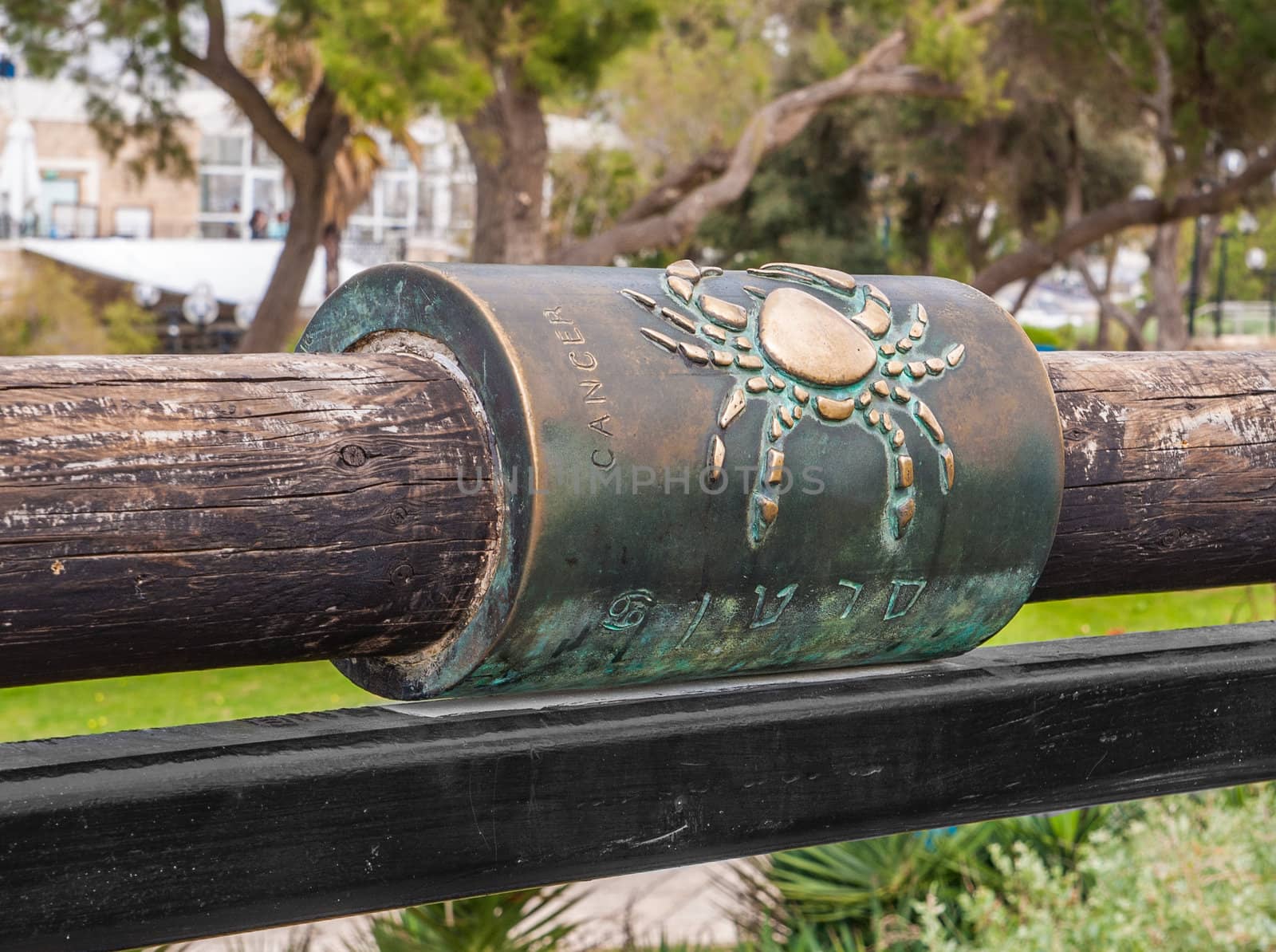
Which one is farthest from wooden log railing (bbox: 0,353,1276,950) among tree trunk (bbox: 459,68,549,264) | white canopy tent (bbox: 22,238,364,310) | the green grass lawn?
white canopy tent (bbox: 22,238,364,310)

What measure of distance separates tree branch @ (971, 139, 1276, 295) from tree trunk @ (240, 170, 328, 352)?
6142 mm

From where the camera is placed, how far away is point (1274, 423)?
52.9 inches

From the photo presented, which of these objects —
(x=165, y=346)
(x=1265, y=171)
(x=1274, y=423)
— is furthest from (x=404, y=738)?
(x=165, y=346)

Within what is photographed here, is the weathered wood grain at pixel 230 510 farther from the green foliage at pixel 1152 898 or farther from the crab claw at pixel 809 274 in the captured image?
the green foliage at pixel 1152 898

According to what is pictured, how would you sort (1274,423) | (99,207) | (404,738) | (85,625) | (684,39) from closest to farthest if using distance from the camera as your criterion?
(85,625) < (404,738) < (1274,423) < (684,39) < (99,207)

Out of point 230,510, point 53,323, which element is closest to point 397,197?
point 53,323

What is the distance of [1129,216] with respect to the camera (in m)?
14.7

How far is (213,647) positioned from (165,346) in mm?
23650

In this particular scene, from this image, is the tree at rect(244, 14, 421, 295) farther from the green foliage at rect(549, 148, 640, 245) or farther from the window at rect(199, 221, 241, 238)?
the window at rect(199, 221, 241, 238)

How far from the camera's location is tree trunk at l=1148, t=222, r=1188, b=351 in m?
18.9

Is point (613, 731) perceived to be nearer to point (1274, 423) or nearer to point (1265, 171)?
point (1274, 423)

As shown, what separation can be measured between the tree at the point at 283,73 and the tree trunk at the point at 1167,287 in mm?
11610

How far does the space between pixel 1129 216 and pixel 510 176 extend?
23.4ft

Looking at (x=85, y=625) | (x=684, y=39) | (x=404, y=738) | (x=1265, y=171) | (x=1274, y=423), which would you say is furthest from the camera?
(x=684, y=39)
